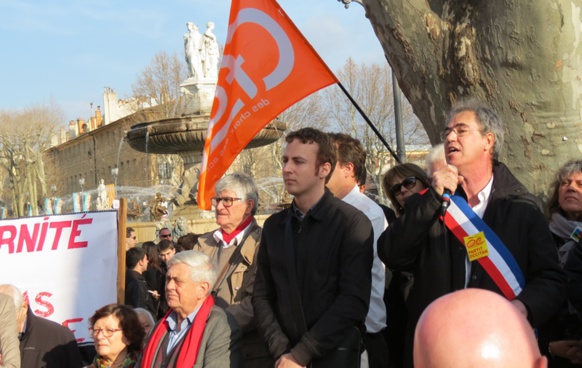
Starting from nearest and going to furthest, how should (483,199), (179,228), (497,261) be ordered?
(497,261) < (483,199) < (179,228)

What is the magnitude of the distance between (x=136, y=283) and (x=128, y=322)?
3.18 metres

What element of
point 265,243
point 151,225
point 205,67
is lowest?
point 151,225

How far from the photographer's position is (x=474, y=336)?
157 centimetres

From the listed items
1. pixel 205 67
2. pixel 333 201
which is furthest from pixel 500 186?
pixel 205 67

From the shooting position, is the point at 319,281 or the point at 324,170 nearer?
the point at 319,281

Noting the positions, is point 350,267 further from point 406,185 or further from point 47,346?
point 47,346

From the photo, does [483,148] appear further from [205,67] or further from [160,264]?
[205,67]

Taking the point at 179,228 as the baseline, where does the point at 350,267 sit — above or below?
above

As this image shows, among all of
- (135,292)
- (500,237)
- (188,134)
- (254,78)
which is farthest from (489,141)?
(188,134)

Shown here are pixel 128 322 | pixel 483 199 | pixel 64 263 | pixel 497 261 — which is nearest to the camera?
pixel 497 261

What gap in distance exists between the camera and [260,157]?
51.5 metres

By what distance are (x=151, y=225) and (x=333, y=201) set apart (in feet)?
56.5

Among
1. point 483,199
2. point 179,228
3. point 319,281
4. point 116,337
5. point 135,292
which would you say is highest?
point 483,199

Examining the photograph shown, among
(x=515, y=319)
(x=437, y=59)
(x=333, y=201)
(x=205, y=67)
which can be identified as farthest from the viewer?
(x=205, y=67)
